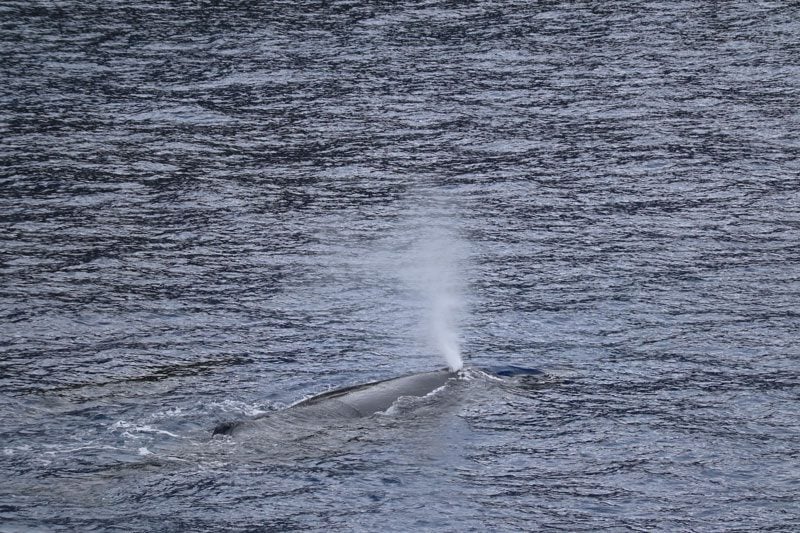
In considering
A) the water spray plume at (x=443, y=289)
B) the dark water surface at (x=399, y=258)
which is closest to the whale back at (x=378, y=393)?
the dark water surface at (x=399, y=258)

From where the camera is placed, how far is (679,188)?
104ft

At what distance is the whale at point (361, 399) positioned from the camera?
19281 millimetres

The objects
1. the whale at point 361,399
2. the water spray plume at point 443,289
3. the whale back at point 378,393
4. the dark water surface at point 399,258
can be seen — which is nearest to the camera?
the dark water surface at point 399,258

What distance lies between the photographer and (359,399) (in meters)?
20.0

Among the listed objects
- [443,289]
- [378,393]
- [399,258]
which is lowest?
[378,393]

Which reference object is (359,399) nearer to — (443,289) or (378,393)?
(378,393)

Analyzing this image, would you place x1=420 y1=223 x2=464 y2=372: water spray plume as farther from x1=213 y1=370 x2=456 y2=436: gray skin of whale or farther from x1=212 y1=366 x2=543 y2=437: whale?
x1=213 y1=370 x2=456 y2=436: gray skin of whale

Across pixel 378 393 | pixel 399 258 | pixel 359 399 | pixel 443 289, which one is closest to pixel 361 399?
pixel 359 399

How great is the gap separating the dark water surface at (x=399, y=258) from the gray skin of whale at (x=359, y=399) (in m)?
0.31

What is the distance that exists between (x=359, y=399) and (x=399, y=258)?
820 cm

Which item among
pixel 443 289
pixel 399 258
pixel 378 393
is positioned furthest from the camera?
pixel 399 258

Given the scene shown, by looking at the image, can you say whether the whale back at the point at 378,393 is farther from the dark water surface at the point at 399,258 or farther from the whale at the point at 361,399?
the dark water surface at the point at 399,258

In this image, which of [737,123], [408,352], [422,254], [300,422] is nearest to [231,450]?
[300,422]

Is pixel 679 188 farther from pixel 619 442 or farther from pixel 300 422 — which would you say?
pixel 300 422
